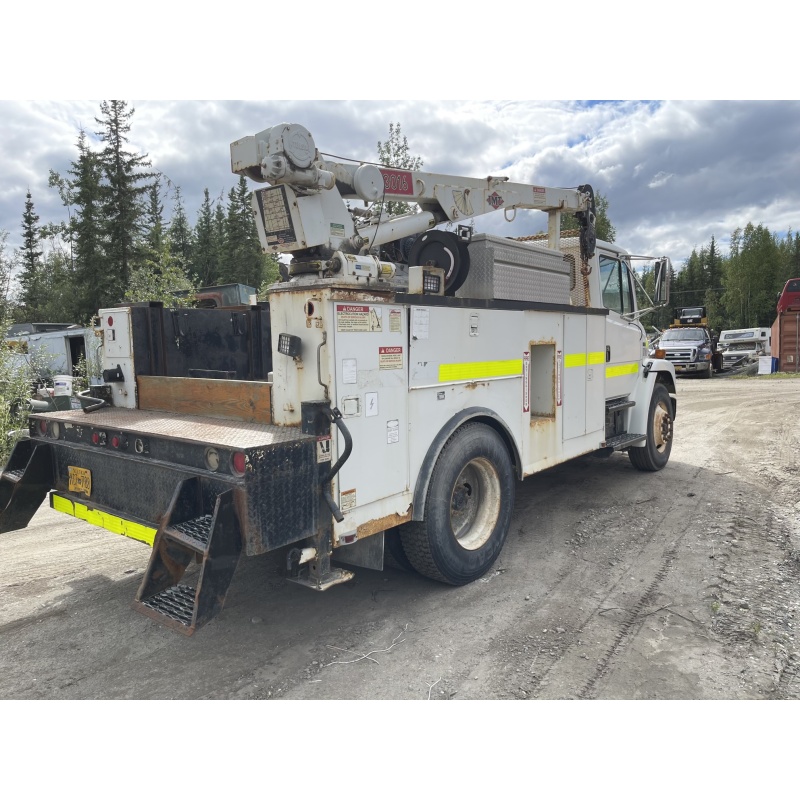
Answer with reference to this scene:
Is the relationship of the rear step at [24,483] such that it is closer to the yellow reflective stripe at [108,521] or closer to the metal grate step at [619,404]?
the yellow reflective stripe at [108,521]

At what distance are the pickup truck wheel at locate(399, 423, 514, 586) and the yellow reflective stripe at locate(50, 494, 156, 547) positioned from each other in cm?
151

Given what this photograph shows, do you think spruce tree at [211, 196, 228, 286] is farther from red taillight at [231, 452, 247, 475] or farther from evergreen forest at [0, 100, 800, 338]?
red taillight at [231, 452, 247, 475]

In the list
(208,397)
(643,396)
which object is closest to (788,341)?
(643,396)

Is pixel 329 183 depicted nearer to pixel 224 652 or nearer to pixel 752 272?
pixel 224 652

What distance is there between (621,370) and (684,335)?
18967mm

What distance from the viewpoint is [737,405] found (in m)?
12.8

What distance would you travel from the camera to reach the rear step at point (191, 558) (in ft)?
8.61

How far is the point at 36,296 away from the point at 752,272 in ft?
192

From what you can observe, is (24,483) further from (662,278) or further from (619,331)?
(662,278)

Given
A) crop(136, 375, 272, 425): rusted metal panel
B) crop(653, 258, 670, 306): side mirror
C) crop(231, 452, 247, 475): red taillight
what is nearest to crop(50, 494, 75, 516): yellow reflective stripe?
crop(136, 375, 272, 425): rusted metal panel

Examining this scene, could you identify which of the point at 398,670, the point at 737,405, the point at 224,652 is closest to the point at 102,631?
the point at 224,652

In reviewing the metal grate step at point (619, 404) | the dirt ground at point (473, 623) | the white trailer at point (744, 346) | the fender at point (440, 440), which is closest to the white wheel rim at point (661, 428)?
the metal grate step at point (619, 404)

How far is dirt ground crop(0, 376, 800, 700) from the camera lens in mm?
3008

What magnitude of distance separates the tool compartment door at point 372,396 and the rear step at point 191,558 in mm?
673
